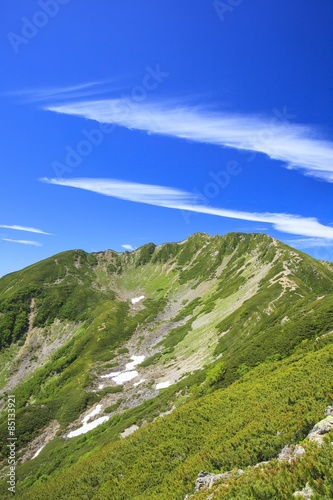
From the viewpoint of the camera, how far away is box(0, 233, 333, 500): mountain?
20984 mm

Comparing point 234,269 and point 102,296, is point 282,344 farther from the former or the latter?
point 102,296

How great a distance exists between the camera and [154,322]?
132 m

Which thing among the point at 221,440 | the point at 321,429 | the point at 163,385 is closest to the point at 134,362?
the point at 163,385

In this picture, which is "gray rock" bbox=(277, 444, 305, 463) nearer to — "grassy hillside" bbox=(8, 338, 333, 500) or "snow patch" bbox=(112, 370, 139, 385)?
"grassy hillside" bbox=(8, 338, 333, 500)

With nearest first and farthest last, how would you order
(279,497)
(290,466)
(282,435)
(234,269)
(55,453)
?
(279,497)
(290,466)
(282,435)
(55,453)
(234,269)

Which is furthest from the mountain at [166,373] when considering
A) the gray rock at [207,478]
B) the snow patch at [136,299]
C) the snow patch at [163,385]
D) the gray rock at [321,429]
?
the gray rock at [321,429]

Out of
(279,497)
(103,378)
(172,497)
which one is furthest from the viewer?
(103,378)

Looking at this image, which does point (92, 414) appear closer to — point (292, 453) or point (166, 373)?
point (166, 373)

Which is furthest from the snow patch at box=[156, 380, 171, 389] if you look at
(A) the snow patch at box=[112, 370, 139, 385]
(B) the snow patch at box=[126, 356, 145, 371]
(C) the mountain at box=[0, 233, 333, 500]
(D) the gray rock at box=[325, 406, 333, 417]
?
(D) the gray rock at box=[325, 406, 333, 417]

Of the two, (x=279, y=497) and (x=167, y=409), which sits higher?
(x=279, y=497)

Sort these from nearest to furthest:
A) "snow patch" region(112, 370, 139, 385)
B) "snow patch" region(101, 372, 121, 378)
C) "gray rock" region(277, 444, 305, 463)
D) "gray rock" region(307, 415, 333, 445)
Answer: "gray rock" region(277, 444, 305, 463) < "gray rock" region(307, 415, 333, 445) < "snow patch" region(112, 370, 139, 385) < "snow patch" region(101, 372, 121, 378)

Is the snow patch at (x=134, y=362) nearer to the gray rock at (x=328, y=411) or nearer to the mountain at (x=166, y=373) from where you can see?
the mountain at (x=166, y=373)

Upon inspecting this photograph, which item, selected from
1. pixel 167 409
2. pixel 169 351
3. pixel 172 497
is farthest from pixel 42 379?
pixel 172 497

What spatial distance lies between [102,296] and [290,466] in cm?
16227
